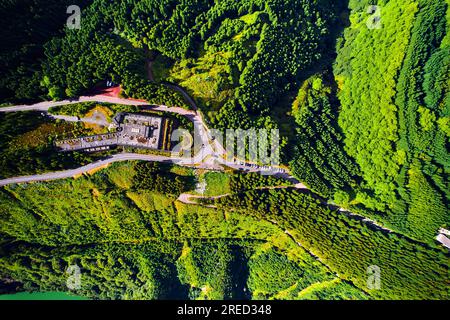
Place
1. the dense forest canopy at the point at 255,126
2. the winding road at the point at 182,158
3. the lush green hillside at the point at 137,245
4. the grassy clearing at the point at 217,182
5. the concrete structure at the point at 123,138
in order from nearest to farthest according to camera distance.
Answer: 1. the concrete structure at the point at 123,138
2. the winding road at the point at 182,158
3. the grassy clearing at the point at 217,182
4. the dense forest canopy at the point at 255,126
5. the lush green hillside at the point at 137,245

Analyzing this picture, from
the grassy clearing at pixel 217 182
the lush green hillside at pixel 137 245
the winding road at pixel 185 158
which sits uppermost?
the winding road at pixel 185 158

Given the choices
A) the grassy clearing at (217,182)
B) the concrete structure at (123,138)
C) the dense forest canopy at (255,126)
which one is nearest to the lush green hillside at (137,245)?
the dense forest canopy at (255,126)

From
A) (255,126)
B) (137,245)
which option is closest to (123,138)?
(255,126)

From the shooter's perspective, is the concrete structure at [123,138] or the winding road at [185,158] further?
the winding road at [185,158]

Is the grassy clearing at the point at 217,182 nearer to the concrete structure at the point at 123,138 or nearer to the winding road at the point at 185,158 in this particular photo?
the winding road at the point at 185,158

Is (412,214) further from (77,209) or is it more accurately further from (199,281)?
(77,209)

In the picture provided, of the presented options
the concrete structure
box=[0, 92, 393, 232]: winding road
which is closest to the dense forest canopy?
box=[0, 92, 393, 232]: winding road

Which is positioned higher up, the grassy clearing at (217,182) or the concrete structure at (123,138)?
the concrete structure at (123,138)
